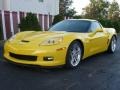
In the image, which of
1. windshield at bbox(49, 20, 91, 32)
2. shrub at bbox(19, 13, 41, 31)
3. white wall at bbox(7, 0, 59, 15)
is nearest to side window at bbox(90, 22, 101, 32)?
windshield at bbox(49, 20, 91, 32)

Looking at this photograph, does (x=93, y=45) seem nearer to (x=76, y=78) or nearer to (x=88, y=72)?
(x=88, y=72)

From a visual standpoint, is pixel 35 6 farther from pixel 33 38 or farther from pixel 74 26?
pixel 33 38

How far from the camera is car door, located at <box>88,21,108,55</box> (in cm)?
777

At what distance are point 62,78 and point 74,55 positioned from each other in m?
1.07

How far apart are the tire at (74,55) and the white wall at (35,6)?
10.6 m

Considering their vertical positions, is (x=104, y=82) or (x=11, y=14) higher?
(x=11, y=14)

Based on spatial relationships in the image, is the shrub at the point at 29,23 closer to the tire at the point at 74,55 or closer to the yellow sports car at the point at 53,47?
the yellow sports car at the point at 53,47

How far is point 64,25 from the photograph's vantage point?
319 inches

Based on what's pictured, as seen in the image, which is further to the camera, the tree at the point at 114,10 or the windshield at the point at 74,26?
the tree at the point at 114,10

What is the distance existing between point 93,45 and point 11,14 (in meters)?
6.10

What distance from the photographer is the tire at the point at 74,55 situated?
668 centimetres

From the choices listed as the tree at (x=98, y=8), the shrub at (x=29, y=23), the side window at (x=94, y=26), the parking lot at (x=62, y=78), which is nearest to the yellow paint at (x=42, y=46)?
the parking lot at (x=62, y=78)

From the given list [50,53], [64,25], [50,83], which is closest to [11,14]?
[64,25]

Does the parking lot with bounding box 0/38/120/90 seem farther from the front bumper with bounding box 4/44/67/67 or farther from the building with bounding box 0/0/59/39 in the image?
the building with bounding box 0/0/59/39
